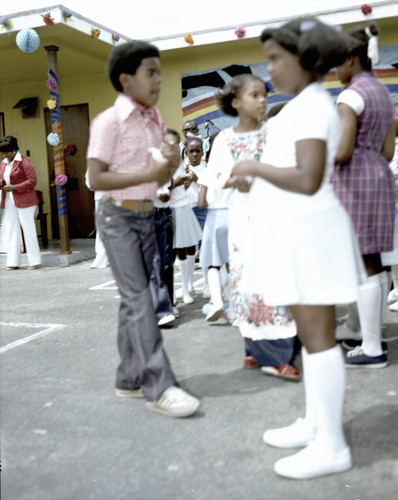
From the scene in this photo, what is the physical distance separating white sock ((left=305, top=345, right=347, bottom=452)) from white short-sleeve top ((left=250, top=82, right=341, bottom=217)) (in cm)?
56

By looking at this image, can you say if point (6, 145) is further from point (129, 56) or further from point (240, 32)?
point (129, 56)

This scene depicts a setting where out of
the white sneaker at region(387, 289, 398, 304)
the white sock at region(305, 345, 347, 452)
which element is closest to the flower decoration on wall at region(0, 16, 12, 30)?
the white sneaker at region(387, 289, 398, 304)

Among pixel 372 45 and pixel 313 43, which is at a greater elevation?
pixel 372 45

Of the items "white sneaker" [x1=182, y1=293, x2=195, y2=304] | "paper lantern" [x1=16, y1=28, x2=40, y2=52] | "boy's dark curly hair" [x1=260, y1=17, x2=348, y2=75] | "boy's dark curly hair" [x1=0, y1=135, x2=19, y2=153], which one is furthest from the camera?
"boy's dark curly hair" [x1=0, y1=135, x2=19, y2=153]

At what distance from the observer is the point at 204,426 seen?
8.58 ft

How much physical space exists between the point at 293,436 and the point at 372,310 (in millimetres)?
1222

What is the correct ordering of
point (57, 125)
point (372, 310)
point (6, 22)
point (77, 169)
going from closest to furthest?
point (372, 310) < point (6, 22) < point (57, 125) < point (77, 169)

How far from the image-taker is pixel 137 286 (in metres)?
2.73

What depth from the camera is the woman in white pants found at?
832 cm

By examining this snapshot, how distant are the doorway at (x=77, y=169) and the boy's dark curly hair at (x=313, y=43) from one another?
1011cm

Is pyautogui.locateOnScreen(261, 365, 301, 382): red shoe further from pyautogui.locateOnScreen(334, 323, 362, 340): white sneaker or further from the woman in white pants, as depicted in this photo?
the woman in white pants

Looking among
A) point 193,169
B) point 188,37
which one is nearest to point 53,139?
point 188,37

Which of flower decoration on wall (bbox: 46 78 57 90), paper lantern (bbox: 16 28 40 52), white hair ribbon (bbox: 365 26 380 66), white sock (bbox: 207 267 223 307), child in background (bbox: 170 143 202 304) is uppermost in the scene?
paper lantern (bbox: 16 28 40 52)

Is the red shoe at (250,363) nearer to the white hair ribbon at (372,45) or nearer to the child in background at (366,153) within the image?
the child in background at (366,153)
